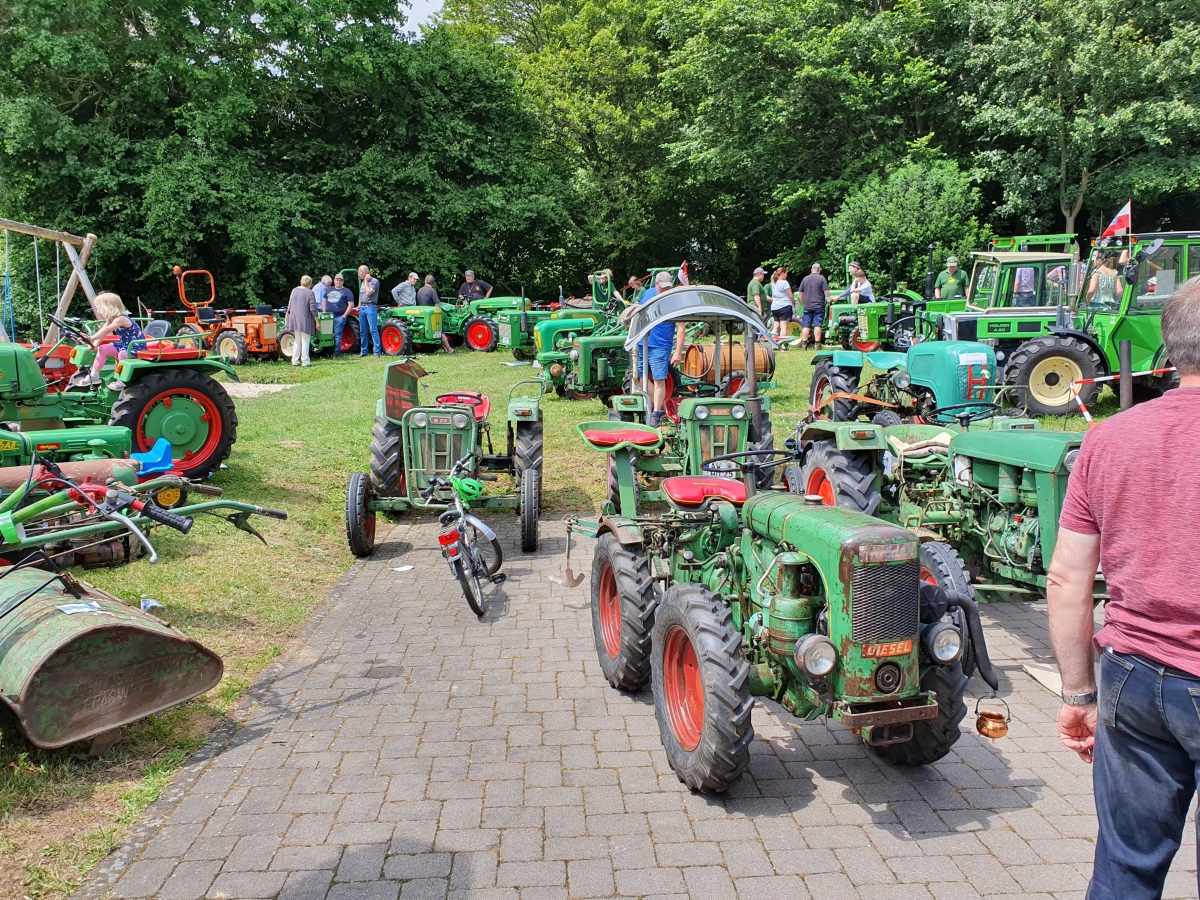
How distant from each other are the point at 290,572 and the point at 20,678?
298 cm

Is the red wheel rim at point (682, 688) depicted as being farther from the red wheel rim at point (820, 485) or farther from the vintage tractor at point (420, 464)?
the vintage tractor at point (420, 464)

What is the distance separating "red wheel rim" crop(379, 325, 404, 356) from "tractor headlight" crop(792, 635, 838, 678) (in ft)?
58.8

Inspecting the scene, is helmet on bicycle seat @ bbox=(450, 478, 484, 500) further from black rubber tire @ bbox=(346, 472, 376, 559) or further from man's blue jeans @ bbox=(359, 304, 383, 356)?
man's blue jeans @ bbox=(359, 304, 383, 356)

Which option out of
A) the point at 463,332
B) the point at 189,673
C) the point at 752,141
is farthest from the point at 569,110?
the point at 189,673

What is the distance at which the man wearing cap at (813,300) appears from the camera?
1970cm

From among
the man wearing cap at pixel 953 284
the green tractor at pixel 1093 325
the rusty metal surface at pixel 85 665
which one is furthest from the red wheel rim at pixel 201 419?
the man wearing cap at pixel 953 284

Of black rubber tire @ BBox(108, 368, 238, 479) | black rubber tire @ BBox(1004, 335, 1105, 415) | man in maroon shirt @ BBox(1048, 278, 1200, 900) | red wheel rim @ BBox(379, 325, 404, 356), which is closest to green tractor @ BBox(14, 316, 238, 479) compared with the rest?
black rubber tire @ BBox(108, 368, 238, 479)

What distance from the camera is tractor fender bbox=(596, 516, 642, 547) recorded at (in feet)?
15.9

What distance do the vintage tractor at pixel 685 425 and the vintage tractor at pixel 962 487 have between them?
23.3 inches

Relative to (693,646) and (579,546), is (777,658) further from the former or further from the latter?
(579,546)

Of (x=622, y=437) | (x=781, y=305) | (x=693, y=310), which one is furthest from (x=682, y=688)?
(x=781, y=305)

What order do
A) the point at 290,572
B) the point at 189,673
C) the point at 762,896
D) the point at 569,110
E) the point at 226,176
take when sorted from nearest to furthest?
the point at 762,896 → the point at 189,673 → the point at 290,572 → the point at 226,176 → the point at 569,110

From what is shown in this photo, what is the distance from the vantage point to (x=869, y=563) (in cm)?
340

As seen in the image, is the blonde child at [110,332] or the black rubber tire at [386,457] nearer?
the black rubber tire at [386,457]
